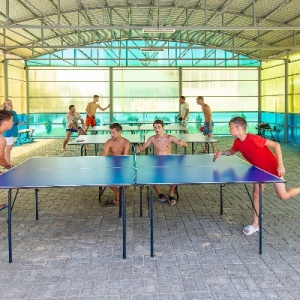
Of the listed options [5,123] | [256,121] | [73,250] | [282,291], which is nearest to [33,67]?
[256,121]

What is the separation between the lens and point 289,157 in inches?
528

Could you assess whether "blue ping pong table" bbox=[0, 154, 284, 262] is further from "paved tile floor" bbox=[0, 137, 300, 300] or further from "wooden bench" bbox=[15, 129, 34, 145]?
"wooden bench" bbox=[15, 129, 34, 145]

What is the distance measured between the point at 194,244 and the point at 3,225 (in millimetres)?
2488

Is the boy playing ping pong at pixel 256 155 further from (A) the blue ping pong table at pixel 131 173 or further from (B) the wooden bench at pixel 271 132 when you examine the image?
(B) the wooden bench at pixel 271 132

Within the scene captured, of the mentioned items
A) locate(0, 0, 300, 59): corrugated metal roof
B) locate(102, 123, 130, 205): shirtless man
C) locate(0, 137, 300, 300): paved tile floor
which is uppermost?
locate(0, 0, 300, 59): corrugated metal roof

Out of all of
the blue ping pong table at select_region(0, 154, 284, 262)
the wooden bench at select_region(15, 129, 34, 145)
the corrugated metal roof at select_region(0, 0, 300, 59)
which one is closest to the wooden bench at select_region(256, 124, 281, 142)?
the corrugated metal roof at select_region(0, 0, 300, 59)

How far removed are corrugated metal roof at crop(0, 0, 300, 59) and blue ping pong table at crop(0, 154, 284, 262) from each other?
15.7 feet

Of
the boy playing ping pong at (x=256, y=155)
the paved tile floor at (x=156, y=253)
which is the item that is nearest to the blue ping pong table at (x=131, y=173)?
the boy playing ping pong at (x=256, y=155)

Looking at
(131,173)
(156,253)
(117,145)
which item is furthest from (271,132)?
(156,253)

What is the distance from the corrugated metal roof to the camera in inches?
457

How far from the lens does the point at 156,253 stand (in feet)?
15.8

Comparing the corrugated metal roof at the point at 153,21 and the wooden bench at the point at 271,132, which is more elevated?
the corrugated metal roof at the point at 153,21

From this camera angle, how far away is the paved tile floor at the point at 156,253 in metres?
3.88

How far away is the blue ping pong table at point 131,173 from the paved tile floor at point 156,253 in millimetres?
297
